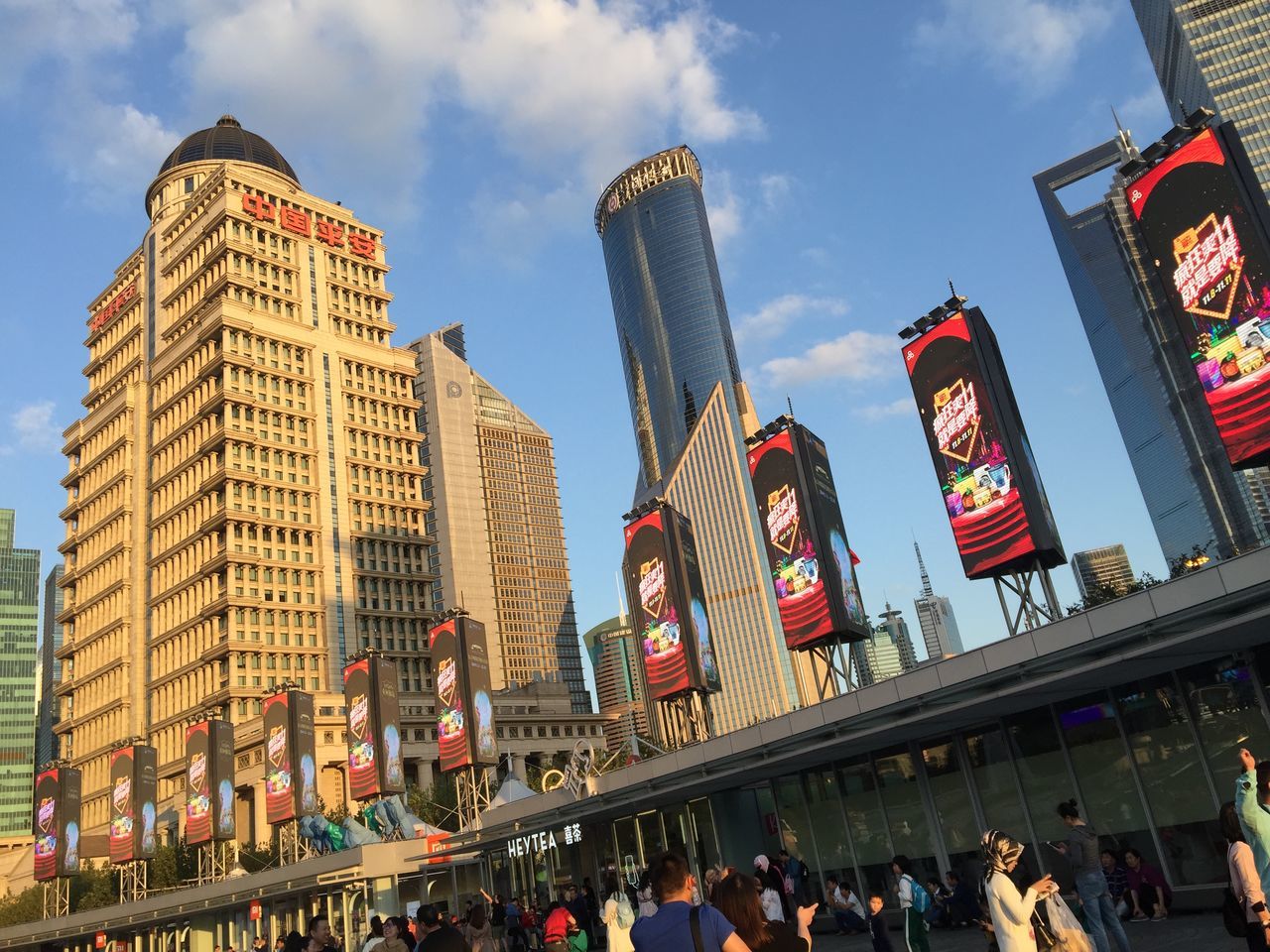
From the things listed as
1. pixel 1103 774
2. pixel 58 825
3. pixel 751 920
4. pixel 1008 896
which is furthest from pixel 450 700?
pixel 751 920

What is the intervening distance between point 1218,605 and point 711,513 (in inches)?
7210

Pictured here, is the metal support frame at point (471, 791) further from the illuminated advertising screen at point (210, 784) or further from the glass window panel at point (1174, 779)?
the glass window panel at point (1174, 779)

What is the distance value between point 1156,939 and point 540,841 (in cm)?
2123

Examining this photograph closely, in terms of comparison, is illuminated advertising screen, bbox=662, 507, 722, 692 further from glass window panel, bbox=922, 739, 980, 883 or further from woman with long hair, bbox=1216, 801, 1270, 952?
woman with long hair, bbox=1216, 801, 1270, 952

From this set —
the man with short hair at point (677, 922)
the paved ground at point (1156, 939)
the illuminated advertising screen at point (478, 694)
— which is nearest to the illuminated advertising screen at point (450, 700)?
the illuminated advertising screen at point (478, 694)

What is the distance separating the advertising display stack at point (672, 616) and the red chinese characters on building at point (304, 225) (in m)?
87.6

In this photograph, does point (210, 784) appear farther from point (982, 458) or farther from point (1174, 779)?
point (1174, 779)

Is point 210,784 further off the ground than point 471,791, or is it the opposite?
point 210,784

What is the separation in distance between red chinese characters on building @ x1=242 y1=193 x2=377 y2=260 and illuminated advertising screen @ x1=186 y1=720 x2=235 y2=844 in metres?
69.4

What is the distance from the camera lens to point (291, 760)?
53.0 metres

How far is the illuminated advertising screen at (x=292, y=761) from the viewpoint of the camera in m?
52.8

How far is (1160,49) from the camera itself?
175m

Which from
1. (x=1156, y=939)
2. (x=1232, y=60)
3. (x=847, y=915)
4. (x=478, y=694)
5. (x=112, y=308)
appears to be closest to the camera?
(x=1156, y=939)

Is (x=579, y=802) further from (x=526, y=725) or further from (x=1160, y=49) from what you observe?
(x=1160, y=49)
